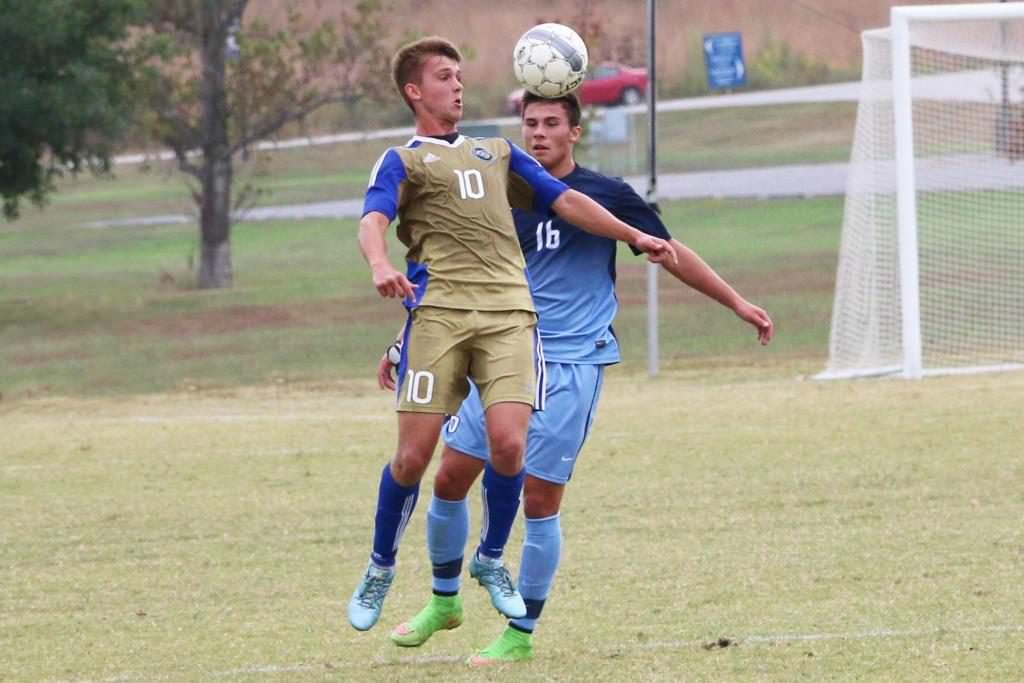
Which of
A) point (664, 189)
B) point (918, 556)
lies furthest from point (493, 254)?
point (664, 189)

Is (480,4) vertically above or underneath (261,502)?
above

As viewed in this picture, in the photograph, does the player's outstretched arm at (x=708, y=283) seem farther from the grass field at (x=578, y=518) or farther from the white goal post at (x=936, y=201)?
the white goal post at (x=936, y=201)

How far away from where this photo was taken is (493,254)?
648cm

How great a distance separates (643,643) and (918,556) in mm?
2159

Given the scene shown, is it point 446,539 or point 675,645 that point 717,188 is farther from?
point 446,539

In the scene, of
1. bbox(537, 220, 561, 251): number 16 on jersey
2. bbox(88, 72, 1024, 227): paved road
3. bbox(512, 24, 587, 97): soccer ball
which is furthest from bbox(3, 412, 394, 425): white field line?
bbox(88, 72, 1024, 227): paved road

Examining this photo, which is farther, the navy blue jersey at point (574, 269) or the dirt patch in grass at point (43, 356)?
the dirt patch in grass at point (43, 356)

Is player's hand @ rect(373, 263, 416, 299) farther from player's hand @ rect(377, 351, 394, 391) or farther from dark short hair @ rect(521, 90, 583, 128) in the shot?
dark short hair @ rect(521, 90, 583, 128)

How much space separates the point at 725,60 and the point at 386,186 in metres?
Answer: 27.5

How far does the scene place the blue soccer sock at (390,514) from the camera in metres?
6.55

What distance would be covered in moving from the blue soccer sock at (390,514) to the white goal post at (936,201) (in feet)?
34.7

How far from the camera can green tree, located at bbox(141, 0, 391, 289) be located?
2644 centimetres

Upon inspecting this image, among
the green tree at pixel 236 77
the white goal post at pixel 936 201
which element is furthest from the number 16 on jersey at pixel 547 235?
the green tree at pixel 236 77

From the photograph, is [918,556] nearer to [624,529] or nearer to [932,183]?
[624,529]
